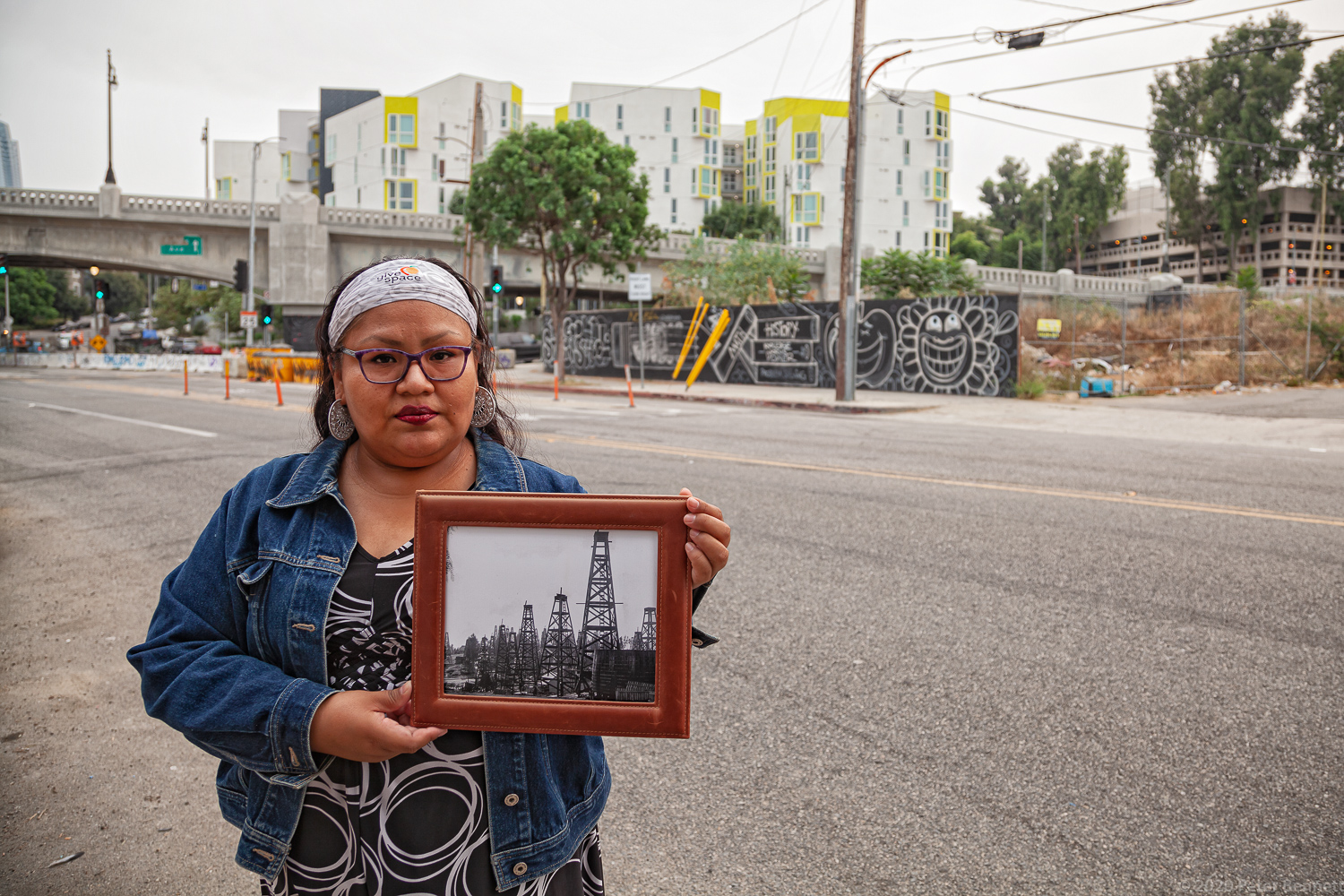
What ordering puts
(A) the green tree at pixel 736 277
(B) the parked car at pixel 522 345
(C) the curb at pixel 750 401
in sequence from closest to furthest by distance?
(C) the curb at pixel 750 401 → (A) the green tree at pixel 736 277 → (B) the parked car at pixel 522 345

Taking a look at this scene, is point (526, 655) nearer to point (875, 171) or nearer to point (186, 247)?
point (186, 247)

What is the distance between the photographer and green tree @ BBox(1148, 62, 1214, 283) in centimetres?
7375

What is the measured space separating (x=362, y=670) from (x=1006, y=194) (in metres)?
121

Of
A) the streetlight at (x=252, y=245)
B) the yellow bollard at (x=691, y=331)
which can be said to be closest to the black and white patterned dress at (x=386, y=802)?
the yellow bollard at (x=691, y=331)

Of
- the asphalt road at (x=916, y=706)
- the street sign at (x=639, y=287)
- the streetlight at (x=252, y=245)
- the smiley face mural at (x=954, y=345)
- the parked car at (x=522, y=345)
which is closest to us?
the asphalt road at (x=916, y=706)

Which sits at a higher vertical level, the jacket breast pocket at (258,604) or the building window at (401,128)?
the building window at (401,128)

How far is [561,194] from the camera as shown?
30.9 metres

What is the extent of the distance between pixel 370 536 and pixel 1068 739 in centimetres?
292

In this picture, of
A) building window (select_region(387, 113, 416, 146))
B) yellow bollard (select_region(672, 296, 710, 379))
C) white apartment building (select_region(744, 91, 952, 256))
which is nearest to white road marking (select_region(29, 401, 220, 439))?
yellow bollard (select_region(672, 296, 710, 379))

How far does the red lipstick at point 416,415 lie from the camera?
167cm

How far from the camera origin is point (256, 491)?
1.74 metres

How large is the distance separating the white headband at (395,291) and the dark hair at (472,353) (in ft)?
0.10

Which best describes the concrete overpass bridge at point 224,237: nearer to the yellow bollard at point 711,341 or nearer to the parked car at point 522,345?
the parked car at point 522,345

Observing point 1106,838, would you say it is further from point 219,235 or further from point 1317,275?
point 1317,275
